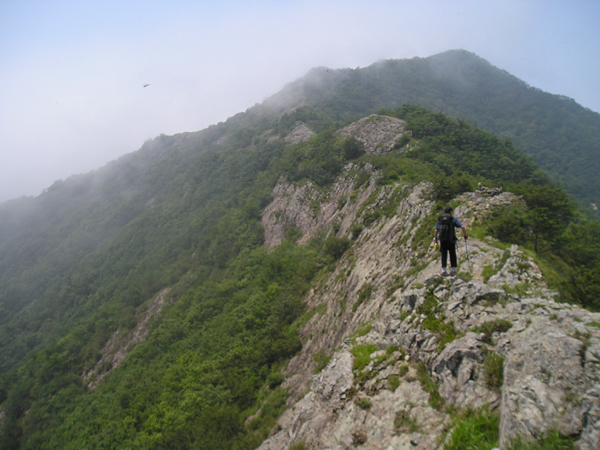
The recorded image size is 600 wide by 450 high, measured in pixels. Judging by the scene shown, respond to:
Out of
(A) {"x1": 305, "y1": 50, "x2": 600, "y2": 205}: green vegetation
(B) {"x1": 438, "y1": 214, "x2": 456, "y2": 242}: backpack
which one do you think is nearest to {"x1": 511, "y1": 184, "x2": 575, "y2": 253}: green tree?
(B) {"x1": 438, "y1": 214, "x2": 456, "y2": 242}: backpack

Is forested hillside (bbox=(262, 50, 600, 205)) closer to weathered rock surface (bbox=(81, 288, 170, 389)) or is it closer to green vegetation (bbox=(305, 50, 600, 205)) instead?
green vegetation (bbox=(305, 50, 600, 205))

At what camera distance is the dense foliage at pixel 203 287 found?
2084 cm

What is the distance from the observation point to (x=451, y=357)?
7.46 m

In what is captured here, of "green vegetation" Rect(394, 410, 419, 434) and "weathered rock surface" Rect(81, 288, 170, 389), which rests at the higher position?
"green vegetation" Rect(394, 410, 419, 434)

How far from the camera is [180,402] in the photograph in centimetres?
2653

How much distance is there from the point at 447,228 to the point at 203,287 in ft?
133

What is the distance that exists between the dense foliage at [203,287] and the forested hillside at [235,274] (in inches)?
8.2

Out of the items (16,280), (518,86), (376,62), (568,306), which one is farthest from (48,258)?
(518,86)

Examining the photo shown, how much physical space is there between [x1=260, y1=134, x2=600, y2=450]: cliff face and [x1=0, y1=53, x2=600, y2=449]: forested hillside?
666mm

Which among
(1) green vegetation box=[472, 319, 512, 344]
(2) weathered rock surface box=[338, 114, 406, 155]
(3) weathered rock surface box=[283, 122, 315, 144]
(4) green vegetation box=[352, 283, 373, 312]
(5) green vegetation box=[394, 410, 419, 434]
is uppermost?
(3) weathered rock surface box=[283, 122, 315, 144]

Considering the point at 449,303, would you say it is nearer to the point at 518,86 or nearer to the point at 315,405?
the point at 315,405

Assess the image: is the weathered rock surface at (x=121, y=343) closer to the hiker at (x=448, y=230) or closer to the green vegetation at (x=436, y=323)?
the green vegetation at (x=436, y=323)

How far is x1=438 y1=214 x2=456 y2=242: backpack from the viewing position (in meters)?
9.49

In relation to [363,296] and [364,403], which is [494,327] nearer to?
[364,403]
